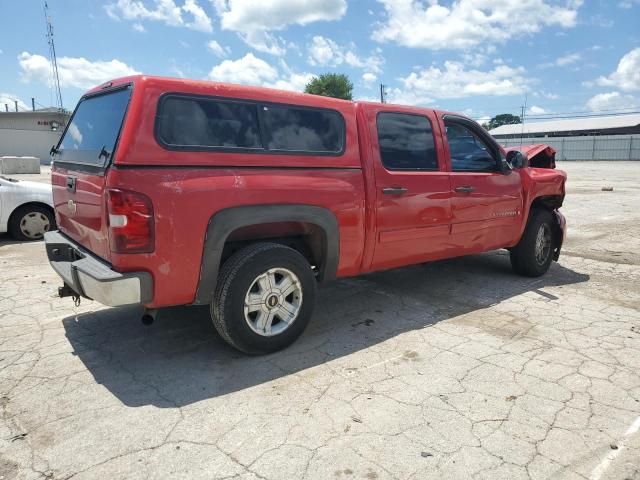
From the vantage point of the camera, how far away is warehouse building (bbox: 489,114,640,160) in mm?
44250

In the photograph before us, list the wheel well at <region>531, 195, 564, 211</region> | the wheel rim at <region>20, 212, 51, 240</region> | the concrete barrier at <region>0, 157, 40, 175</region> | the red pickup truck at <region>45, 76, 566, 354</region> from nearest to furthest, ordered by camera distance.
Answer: the red pickup truck at <region>45, 76, 566, 354</region>
the wheel well at <region>531, 195, 564, 211</region>
the wheel rim at <region>20, 212, 51, 240</region>
the concrete barrier at <region>0, 157, 40, 175</region>

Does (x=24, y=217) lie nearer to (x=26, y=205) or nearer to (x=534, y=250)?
(x=26, y=205)

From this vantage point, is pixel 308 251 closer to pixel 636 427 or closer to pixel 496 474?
pixel 496 474

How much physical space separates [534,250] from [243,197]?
4046 mm

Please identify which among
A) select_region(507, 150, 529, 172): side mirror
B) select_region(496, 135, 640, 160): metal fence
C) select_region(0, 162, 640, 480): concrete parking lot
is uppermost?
select_region(496, 135, 640, 160): metal fence

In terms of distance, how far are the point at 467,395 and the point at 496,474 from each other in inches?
30.4

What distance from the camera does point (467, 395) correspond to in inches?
125

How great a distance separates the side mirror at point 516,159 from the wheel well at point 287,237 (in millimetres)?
2688

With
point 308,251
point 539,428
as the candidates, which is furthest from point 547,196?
point 539,428

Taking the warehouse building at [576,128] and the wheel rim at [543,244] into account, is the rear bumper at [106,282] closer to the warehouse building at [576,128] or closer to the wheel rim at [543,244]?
the wheel rim at [543,244]

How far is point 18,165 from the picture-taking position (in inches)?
993

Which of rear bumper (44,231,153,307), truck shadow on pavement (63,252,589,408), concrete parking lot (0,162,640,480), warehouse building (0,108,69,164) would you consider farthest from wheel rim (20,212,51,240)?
warehouse building (0,108,69,164)

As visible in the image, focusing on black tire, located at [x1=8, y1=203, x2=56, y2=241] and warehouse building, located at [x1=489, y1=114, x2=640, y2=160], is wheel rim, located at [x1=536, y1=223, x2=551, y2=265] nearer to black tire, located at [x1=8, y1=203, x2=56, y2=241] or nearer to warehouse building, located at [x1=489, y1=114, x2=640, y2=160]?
black tire, located at [x1=8, y1=203, x2=56, y2=241]

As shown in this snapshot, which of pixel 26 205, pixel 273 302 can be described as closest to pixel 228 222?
pixel 273 302
